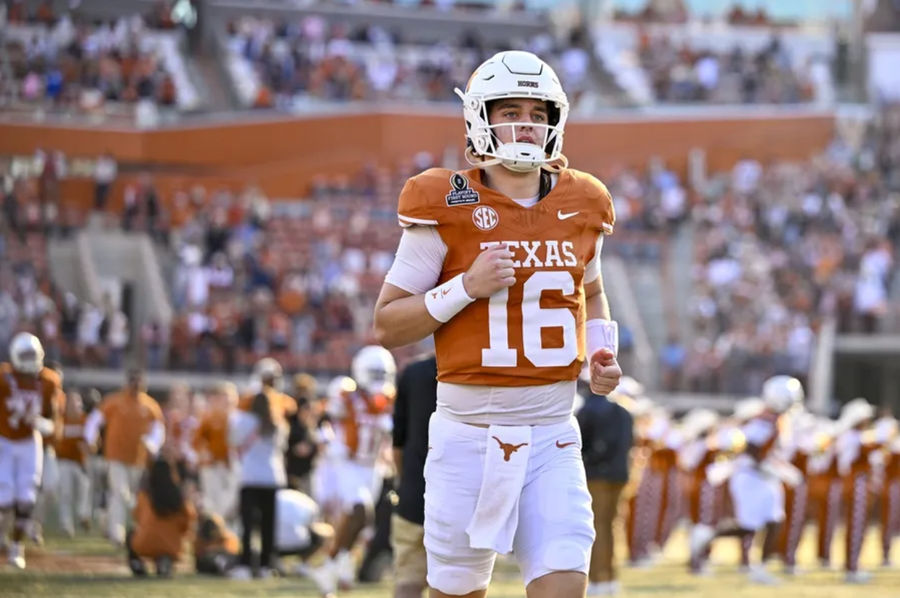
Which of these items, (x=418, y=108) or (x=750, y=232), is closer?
(x=750, y=232)

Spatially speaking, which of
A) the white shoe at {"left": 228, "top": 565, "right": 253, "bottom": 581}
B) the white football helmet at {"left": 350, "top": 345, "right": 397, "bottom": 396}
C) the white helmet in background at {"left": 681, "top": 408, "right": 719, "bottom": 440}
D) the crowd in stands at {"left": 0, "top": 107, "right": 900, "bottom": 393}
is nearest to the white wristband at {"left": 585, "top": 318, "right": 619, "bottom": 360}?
the white football helmet at {"left": 350, "top": 345, "right": 397, "bottom": 396}

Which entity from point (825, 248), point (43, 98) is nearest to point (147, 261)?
point (43, 98)

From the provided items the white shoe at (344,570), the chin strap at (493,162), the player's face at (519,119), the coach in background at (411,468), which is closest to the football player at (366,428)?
the white shoe at (344,570)

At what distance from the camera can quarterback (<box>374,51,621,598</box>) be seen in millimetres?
5805

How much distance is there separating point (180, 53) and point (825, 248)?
13.3 metres

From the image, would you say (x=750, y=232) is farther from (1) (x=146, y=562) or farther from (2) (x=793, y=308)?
(1) (x=146, y=562)

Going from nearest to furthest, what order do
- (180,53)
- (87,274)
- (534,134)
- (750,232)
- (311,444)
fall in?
(534,134) < (311,444) < (87,274) < (750,232) < (180,53)

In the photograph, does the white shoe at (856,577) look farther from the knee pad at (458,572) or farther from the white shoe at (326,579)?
the knee pad at (458,572)

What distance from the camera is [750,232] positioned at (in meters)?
28.8

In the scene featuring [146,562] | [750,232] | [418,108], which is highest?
[418,108]

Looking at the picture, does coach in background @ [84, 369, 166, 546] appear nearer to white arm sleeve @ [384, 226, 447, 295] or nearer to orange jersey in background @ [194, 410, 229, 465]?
orange jersey in background @ [194, 410, 229, 465]

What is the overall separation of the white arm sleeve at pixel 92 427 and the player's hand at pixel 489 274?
41.7 feet

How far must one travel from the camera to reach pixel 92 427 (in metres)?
18.4

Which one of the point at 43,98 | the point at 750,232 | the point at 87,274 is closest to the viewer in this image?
the point at 87,274
